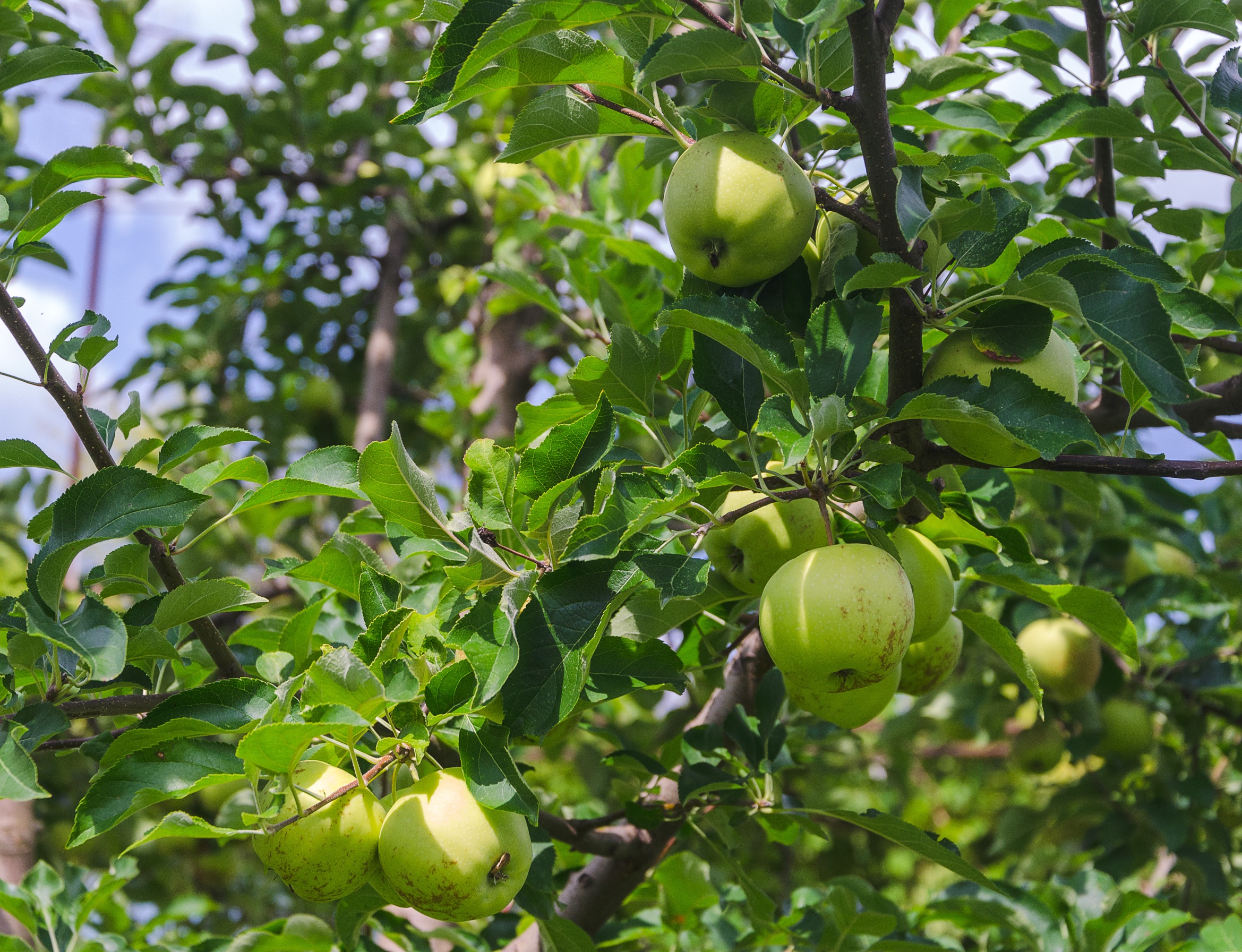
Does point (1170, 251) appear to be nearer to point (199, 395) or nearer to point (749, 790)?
point (749, 790)

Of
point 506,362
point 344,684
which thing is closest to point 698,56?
point 344,684

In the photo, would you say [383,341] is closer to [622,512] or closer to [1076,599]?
[622,512]

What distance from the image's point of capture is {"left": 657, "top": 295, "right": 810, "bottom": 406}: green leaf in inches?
39.4

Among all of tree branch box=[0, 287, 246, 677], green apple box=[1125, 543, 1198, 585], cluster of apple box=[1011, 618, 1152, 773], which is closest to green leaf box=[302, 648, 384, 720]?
tree branch box=[0, 287, 246, 677]

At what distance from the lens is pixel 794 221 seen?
3.53 feet

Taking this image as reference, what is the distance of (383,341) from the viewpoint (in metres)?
3.07

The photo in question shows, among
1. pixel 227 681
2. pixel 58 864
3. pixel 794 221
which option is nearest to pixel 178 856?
pixel 58 864

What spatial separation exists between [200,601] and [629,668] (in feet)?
1.60

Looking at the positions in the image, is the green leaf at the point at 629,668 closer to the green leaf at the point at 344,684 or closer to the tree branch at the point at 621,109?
the green leaf at the point at 344,684

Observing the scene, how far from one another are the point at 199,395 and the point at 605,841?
2786mm

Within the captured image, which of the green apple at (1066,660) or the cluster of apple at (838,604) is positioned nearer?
the cluster of apple at (838,604)

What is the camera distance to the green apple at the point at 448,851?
99cm

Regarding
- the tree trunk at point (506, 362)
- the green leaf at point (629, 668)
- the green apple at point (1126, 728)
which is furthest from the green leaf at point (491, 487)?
the green apple at point (1126, 728)

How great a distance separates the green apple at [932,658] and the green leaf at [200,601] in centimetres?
86
